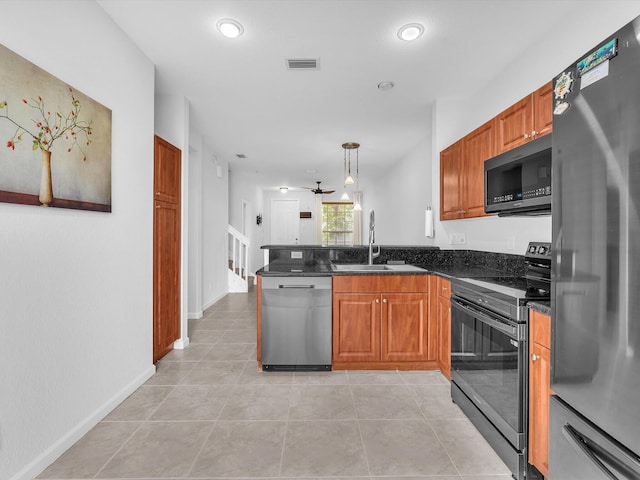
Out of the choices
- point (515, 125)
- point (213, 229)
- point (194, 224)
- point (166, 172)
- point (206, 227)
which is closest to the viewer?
point (515, 125)

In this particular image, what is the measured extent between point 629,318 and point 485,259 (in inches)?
84.7

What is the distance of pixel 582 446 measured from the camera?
1.09 meters

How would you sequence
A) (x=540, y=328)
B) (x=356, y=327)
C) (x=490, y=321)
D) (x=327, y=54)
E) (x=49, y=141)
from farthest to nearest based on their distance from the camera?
(x=356, y=327), (x=327, y=54), (x=490, y=321), (x=49, y=141), (x=540, y=328)

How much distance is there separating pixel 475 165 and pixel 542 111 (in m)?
0.73

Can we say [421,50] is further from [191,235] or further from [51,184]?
[191,235]

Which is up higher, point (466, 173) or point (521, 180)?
point (466, 173)

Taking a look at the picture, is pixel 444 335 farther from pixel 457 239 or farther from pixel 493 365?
pixel 457 239

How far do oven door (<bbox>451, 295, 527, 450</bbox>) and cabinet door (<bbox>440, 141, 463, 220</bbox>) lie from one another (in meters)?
1.06

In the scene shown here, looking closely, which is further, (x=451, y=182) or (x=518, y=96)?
(x=451, y=182)

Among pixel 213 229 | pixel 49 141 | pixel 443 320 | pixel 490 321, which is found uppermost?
pixel 49 141

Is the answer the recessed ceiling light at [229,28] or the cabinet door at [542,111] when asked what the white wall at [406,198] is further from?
the recessed ceiling light at [229,28]

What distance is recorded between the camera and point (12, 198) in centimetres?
144

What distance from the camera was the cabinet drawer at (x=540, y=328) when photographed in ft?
4.66

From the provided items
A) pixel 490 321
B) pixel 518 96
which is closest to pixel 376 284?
pixel 490 321
